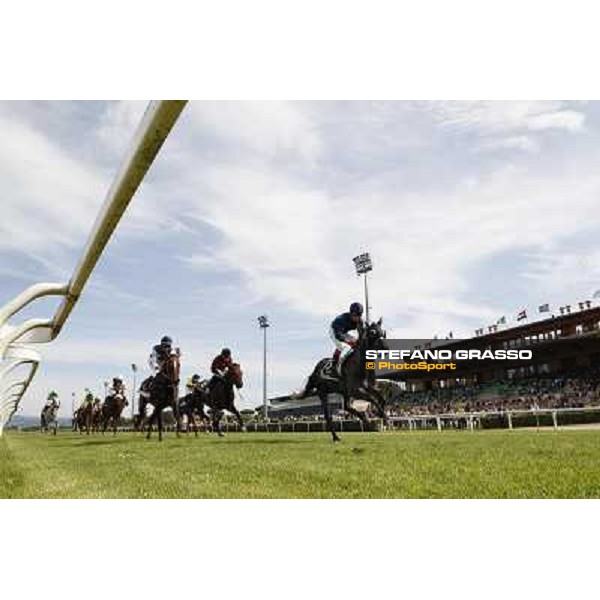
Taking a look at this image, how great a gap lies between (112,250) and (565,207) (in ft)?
15.1

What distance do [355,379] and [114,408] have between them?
1075 centimetres

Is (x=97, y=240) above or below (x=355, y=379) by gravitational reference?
above

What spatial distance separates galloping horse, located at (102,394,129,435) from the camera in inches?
758

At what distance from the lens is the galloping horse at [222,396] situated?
40.2ft

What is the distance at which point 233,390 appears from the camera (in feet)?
41.8

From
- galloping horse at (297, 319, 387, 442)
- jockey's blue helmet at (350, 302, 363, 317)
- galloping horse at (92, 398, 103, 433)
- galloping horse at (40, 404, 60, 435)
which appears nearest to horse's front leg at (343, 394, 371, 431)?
galloping horse at (297, 319, 387, 442)

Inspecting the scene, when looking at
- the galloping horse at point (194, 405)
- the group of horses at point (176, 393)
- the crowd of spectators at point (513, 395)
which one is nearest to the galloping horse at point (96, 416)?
the galloping horse at point (194, 405)

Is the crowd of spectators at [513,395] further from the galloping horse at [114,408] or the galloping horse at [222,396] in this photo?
the galloping horse at [114,408]

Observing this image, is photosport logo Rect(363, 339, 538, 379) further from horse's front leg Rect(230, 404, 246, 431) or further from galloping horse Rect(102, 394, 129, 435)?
galloping horse Rect(102, 394, 129, 435)

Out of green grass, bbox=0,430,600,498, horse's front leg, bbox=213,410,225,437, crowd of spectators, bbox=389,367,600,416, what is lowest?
green grass, bbox=0,430,600,498

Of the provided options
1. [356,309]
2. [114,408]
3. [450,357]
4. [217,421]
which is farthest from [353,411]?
[114,408]

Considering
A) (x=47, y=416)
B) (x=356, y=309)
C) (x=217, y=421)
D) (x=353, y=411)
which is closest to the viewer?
(x=356, y=309)

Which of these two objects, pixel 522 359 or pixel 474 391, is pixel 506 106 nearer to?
pixel 522 359

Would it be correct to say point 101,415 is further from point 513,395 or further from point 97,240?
point 97,240
